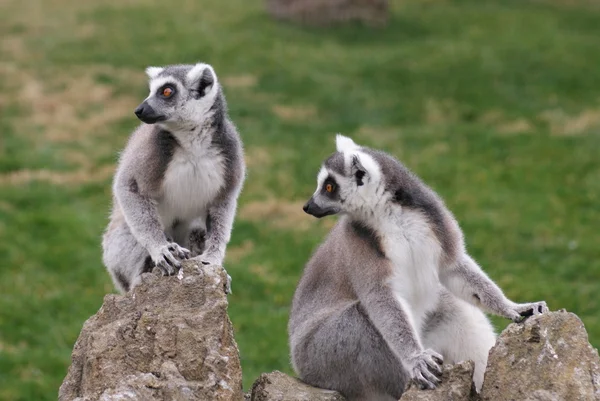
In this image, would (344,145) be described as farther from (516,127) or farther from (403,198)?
(516,127)

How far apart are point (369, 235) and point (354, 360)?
67 centimetres

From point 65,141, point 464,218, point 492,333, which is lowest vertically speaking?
point 65,141

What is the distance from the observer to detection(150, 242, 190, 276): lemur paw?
5027mm

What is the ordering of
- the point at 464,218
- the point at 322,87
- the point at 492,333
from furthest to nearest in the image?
1. the point at 322,87
2. the point at 464,218
3. the point at 492,333

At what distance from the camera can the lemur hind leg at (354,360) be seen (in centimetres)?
508

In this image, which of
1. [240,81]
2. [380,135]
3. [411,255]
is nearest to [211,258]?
[411,255]

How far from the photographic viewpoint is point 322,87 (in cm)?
1429

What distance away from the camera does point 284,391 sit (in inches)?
197

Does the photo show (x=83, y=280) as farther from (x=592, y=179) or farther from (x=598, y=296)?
(x=592, y=179)

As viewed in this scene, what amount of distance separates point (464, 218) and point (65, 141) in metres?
5.58

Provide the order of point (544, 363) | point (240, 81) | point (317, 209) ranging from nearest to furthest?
point (544, 363) → point (317, 209) → point (240, 81)

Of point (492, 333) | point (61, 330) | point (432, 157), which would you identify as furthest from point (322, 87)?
point (492, 333)

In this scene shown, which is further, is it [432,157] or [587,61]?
[587,61]

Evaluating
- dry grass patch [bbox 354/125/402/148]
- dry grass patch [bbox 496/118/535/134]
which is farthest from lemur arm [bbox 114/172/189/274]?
dry grass patch [bbox 496/118/535/134]
